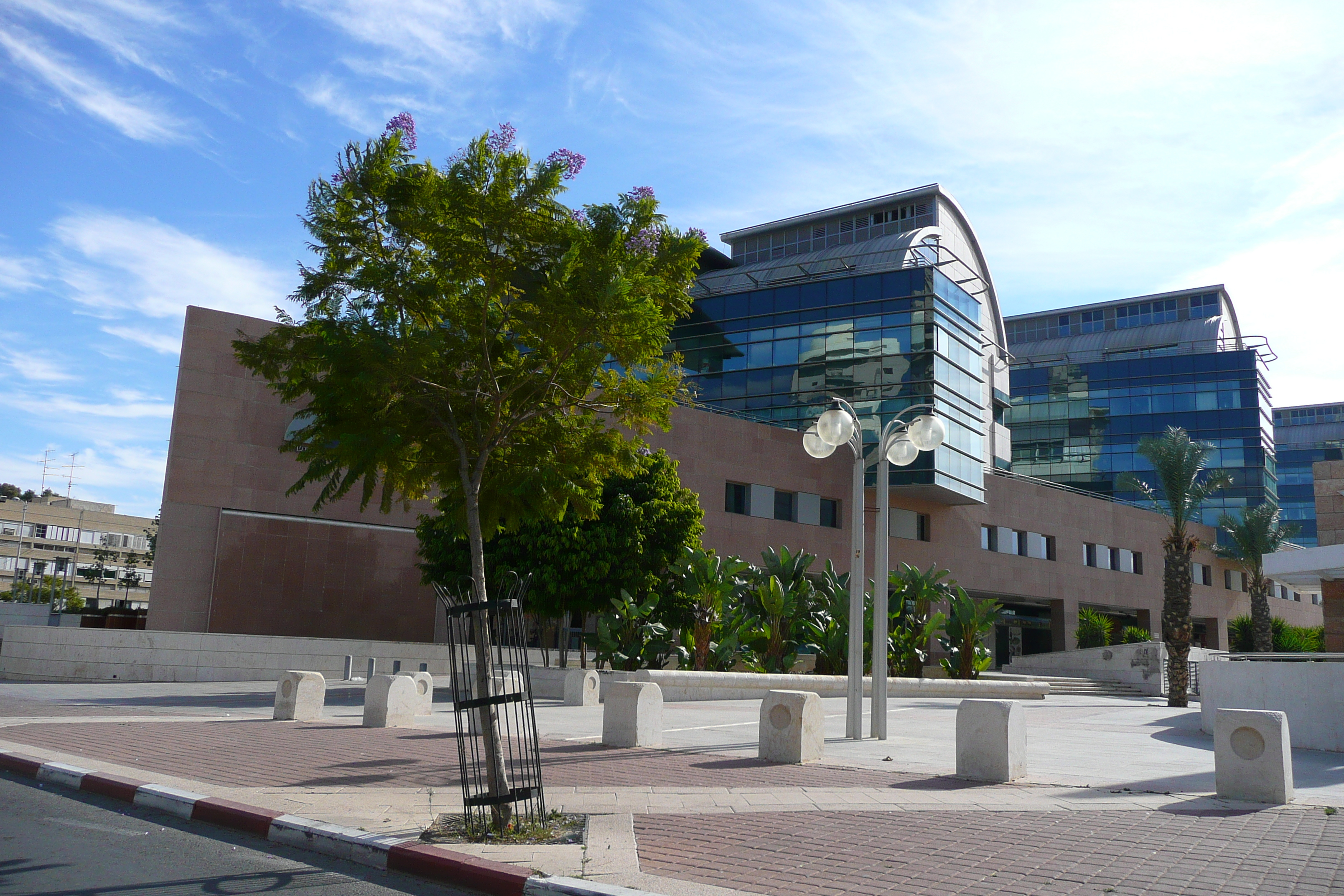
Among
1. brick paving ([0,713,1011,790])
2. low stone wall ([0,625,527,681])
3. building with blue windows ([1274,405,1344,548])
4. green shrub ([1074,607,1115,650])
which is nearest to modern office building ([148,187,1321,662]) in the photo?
low stone wall ([0,625,527,681])

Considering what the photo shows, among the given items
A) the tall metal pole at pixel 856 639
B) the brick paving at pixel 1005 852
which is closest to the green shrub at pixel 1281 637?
the tall metal pole at pixel 856 639

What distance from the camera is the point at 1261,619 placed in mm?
45906

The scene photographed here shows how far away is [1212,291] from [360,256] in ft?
291

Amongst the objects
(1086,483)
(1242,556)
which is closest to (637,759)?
(1242,556)

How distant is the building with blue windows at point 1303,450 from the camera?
94.9 meters

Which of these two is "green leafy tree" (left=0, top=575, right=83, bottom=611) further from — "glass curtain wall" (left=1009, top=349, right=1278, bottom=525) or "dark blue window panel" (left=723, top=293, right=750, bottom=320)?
"glass curtain wall" (left=1009, top=349, right=1278, bottom=525)

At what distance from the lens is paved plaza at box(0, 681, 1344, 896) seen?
602 cm

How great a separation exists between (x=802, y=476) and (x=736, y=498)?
11.7 feet

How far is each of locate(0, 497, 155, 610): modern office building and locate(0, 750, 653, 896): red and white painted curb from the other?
85862 mm

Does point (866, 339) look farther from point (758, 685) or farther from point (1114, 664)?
point (758, 685)

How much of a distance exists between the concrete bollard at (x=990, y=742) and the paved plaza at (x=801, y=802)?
0.80ft

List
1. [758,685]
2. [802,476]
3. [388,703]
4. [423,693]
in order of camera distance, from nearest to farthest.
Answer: [388,703] → [423,693] → [758,685] → [802,476]

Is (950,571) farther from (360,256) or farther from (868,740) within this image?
(360,256)

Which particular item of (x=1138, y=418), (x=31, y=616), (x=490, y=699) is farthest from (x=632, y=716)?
(x=1138, y=418)
